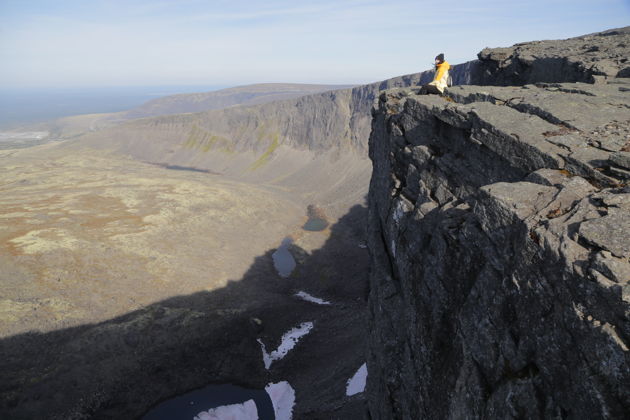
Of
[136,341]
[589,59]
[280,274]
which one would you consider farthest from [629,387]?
[280,274]

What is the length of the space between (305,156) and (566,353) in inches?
5942

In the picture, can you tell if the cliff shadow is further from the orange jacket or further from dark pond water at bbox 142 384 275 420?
the orange jacket

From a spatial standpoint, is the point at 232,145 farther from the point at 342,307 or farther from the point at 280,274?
the point at 342,307

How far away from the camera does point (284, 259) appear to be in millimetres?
80125

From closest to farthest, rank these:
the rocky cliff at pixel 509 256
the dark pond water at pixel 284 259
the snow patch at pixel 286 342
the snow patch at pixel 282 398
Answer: the rocky cliff at pixel 509 256, the snow patch at pixel 282 398, the snow patch at pixel 286 342, the dark pond water at pixel 284 259

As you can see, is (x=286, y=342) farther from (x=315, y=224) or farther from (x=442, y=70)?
(x=315, y=224)

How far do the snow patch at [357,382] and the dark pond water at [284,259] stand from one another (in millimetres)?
34638

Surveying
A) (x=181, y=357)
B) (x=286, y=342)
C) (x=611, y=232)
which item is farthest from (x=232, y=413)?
(x=611, y=232)

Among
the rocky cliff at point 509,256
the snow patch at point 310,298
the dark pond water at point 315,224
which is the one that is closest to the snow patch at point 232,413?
the rocky cliff at point 509,256

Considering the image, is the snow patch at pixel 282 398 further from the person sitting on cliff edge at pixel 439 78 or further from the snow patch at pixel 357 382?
the person sitting on cliff edge at pixel 439 78

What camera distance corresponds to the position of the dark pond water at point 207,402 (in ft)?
128

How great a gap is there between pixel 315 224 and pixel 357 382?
62.8 metres

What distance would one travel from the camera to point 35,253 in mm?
60719

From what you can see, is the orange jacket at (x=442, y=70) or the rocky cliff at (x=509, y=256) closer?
the rocky cliff at (x=509, y=256)
